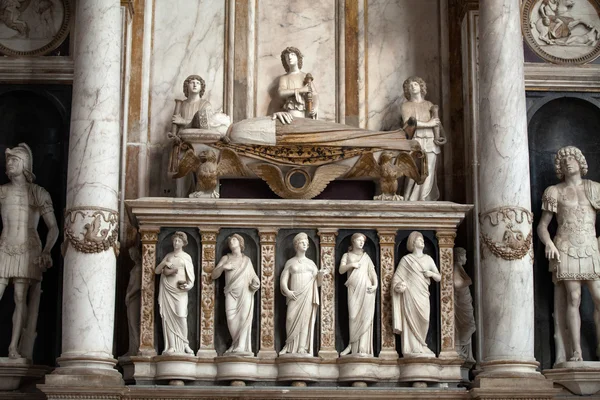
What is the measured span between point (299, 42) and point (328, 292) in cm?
434

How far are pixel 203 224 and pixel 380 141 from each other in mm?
2653

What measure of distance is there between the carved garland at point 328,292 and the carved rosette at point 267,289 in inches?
25.2

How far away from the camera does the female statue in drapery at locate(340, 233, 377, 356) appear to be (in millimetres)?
16375

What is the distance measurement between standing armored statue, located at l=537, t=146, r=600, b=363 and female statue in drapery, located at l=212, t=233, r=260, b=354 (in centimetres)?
404

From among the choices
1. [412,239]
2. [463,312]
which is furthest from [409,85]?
[463,312]

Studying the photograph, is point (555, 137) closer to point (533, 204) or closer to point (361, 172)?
point (533, 204)

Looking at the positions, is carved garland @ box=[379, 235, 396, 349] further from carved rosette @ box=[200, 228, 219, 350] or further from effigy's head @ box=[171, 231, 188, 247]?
effigy's head @ box=[171, 231, 188, 247]

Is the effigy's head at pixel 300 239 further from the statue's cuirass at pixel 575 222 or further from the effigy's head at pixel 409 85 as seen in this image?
the statue's cuirass at pixel 575 222

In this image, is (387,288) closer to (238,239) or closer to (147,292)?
(238,239)

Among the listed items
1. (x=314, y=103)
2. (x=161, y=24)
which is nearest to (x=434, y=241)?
(x=314, y=103)

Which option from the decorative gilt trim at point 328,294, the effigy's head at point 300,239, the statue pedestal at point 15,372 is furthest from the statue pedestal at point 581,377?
the statue pedestal at point 15,372

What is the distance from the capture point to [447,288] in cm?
1666

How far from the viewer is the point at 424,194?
1761 centimetres

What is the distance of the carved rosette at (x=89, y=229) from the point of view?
16047 mm
